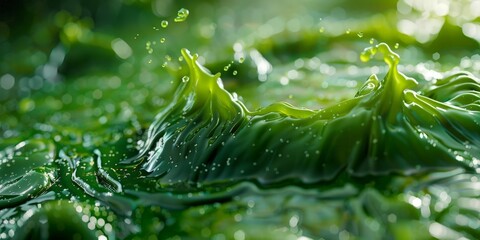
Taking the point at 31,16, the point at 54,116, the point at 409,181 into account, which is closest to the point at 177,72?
the point at 54,116

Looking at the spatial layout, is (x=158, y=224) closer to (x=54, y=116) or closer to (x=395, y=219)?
(x=395, y=219)

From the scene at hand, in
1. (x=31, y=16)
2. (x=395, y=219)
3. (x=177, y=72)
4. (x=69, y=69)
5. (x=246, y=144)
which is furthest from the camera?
(x=31, y=16)

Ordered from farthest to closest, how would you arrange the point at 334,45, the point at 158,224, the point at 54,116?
the point at 334,45 < the point at 54,116 < the point at 158,224

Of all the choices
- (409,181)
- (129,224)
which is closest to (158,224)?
(129,224)

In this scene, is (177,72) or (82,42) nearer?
(177,72)

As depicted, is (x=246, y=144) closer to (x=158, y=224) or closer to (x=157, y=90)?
(x=158, y=224)

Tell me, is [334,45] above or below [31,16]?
below
